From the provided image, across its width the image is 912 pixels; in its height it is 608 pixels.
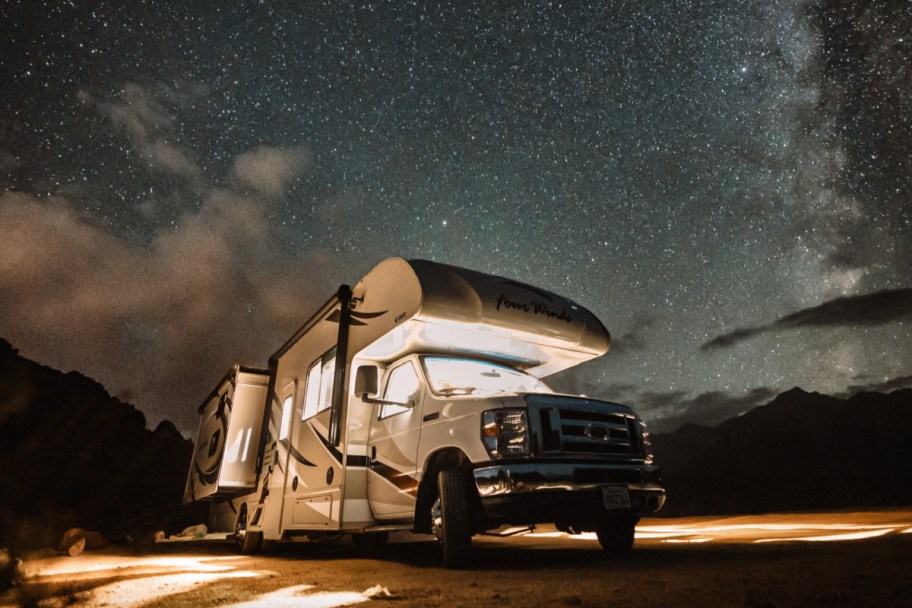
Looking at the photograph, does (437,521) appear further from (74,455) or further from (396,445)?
(74,455)

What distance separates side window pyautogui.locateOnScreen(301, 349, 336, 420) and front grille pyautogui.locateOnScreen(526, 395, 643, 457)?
277cm

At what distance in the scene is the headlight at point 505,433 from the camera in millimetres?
5105

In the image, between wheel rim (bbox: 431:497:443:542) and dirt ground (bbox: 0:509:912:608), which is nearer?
dirt ground (bbox: 0:509:912:608)

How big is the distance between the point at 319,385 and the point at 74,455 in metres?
42.7

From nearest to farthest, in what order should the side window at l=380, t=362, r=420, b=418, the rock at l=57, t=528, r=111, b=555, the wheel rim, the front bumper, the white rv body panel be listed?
1. the front bumper
2. the wheel rim
3. the side window at l=380, t=362, r=420, b=418
4. the white rv body panel
5. the rock at l=57, t=528, r=111, b=555

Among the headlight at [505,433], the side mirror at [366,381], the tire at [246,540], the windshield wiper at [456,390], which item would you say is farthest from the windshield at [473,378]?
the tire at [246,540]

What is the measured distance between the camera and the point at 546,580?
14.7 ft

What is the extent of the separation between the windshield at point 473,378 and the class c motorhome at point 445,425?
0.02 meters

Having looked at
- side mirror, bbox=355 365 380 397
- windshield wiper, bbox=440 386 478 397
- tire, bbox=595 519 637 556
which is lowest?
tire, bbox=595 519 637 556

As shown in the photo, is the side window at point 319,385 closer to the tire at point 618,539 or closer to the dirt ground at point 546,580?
the dirt ground at point 546,580

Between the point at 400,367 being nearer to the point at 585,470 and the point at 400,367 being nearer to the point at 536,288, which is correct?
the point at 536,288

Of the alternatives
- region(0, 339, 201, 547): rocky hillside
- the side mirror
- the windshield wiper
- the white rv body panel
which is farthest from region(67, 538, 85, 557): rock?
region(0, 339, 201, 547): rocky hillside

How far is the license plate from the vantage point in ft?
17.0

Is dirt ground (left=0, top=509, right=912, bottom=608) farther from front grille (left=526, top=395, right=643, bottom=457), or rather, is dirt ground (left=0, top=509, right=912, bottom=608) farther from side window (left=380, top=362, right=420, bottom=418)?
side window (left=380, top=362, right=420, bottom=418)
